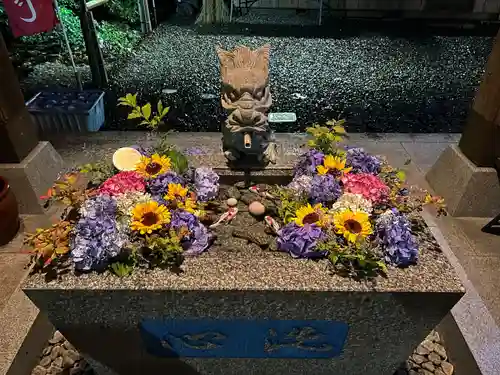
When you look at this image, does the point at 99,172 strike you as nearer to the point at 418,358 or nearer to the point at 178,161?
the point at 178,161

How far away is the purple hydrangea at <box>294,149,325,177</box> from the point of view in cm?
213

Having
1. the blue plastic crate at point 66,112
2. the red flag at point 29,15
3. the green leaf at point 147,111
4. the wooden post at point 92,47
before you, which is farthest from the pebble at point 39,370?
the wooden post at point 92,47

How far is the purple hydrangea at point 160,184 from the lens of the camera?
192cm

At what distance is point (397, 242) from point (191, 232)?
877mm

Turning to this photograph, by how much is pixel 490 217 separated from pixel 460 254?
1.87 feet

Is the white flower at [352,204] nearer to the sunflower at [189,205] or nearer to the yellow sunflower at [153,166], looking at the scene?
the sunflower at [189,205]

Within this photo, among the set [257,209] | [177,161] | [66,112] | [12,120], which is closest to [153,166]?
[177,161]

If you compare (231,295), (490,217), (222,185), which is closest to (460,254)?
(490,217)

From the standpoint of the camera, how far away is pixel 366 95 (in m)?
5.39

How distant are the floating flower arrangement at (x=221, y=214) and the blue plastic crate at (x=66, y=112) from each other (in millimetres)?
2315

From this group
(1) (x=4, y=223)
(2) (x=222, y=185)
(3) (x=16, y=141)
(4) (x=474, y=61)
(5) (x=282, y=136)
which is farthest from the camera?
(4) (x=474, y=61)

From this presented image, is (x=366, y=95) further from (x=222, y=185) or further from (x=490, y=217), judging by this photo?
(x=222, y=185)

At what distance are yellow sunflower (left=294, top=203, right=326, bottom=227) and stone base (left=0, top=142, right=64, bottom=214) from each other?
7.69ft

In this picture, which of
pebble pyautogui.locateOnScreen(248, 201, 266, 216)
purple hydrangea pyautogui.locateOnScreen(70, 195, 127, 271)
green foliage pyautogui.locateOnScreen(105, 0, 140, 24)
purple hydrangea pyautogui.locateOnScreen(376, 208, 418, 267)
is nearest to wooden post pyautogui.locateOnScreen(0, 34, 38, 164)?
purple hydrangea pyautogui.locateOnScreen(70, 195, 127, 271)
